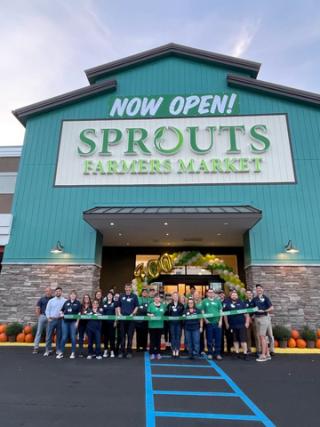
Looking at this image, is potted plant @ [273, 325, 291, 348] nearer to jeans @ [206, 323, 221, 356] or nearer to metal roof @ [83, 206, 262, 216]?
jeans @ [206, 323, 221, 356]

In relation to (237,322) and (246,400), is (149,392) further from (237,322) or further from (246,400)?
(237,322)

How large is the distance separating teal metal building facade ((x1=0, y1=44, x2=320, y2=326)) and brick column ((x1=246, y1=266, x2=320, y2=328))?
35 millimetres

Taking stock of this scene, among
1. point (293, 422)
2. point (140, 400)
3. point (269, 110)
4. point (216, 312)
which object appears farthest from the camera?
point (269, 110)

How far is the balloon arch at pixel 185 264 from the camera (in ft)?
37.0

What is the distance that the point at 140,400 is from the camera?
14.5 feet

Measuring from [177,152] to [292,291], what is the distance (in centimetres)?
713

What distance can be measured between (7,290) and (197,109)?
10992 millimetres

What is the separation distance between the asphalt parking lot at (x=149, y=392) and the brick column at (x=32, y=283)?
3.97 m

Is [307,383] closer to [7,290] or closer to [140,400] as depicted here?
[140,400]

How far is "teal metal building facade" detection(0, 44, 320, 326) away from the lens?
434 inches

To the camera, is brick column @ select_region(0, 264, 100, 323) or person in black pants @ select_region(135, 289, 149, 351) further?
brick column @ select_region(0, 264, 100, 323)

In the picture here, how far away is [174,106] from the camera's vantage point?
44.3ft

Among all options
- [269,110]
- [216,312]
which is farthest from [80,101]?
[216,312]

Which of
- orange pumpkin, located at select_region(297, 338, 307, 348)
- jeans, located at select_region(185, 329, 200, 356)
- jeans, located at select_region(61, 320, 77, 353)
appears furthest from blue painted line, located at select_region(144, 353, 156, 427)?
orange pumpkin, located at select_region(297, 338, 307, 348)
